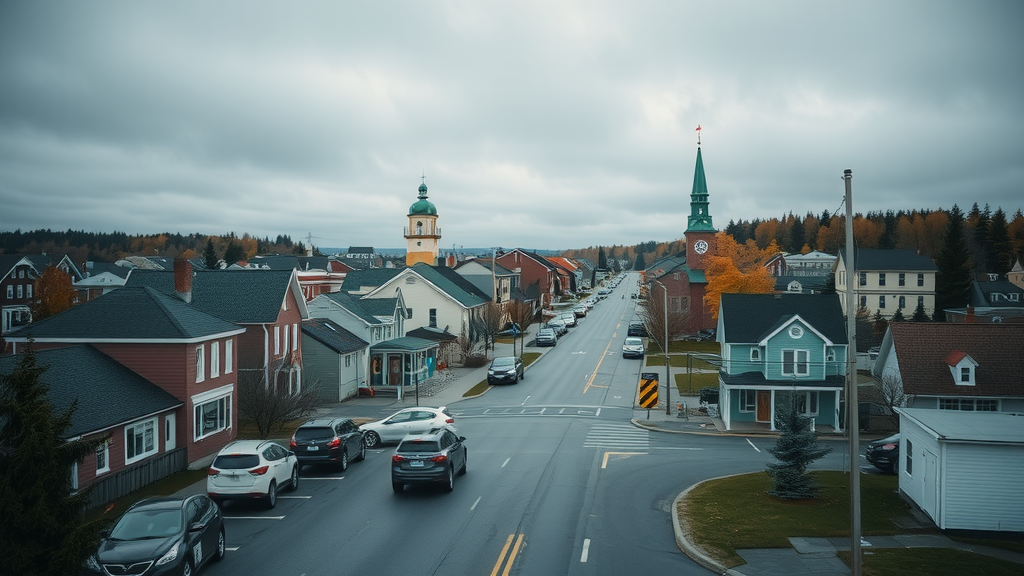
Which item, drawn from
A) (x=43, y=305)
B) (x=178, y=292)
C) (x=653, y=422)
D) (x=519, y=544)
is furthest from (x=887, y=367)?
(x=43, y=305)

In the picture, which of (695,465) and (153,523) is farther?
(695,465)

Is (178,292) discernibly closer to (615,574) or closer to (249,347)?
(249,347)

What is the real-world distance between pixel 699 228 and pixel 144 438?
71501 millimetres

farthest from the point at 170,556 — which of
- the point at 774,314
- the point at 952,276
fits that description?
the point at 952,276

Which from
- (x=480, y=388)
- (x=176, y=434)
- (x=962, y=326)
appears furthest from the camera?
(x=480, y=388)

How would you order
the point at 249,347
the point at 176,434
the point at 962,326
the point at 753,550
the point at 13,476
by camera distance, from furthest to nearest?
the point at 249,347
the point at 962,326
the point at 176,434
the point at 753,550
the point at 13,476

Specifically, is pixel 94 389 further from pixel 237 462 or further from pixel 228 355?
pixel 228 355

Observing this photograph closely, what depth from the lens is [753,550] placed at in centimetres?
1673

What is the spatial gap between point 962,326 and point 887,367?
12.5 ft

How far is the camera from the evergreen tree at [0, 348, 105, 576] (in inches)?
434

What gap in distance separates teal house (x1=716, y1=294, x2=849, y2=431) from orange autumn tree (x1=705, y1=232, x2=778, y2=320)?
29546 millimetres

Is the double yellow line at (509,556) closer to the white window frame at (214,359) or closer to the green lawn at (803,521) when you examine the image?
the green lawn at (803,521)

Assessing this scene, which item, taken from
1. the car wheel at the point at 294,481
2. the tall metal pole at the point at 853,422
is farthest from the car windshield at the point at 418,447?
the tall metal pole at the point at 853,422

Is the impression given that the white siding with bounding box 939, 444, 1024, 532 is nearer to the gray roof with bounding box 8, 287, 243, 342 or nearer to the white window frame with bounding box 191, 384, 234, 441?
the gray roof with bounding box 8, 287, 243, 342
